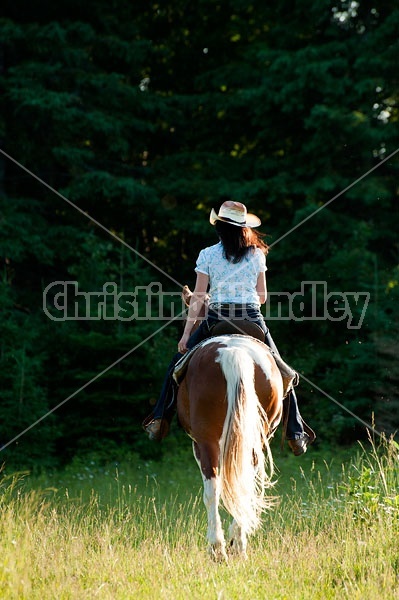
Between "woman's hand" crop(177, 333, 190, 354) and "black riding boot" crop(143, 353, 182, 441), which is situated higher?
"woman's hand" crop(177, 333, 190, 354)

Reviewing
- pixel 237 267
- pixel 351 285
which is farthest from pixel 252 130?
pixel 237 267

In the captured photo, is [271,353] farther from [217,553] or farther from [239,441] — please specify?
[217,553]

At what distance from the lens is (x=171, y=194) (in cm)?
1677

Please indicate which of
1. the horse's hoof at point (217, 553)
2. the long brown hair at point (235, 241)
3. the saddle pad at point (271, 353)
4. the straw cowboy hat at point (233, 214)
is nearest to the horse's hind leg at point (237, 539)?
the horse's hoof at point (217, 553)

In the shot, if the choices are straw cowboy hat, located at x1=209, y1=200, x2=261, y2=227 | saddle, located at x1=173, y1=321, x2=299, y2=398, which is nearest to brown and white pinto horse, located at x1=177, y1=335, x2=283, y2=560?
saddle, located at x1=173, y1=321, x2=299, y2=398

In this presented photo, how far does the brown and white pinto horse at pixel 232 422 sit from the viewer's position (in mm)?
5836

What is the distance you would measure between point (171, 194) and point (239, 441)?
11.4 m

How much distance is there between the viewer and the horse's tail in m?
5.83

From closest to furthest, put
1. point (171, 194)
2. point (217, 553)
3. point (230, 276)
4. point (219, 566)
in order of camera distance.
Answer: point (219, 566) < point (217, 553) < point (230, 276) < point (171, 194)

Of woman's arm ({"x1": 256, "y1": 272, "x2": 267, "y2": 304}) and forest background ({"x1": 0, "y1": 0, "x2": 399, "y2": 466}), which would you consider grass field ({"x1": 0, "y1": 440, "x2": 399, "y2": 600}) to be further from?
forest background ({"x1": 0, "y1": 0, "x2": 399, "y2": 466})

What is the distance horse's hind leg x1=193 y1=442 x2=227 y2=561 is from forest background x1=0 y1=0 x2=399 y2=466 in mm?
6854

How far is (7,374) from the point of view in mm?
13234

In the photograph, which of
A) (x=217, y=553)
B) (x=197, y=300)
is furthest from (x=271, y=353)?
(x=217, y=553)

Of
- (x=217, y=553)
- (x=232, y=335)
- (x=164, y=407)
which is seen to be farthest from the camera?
(x=164, y=407)
